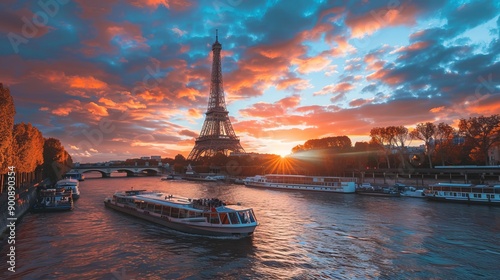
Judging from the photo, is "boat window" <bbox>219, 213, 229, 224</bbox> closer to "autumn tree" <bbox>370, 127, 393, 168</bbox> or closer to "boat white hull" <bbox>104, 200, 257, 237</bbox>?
"boat white hull" <bbox>104, 200, 257, 237</bbox>

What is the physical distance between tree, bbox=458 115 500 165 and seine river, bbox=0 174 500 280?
35.6 metres

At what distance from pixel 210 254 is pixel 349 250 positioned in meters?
9.77

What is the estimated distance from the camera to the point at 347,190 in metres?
59.1

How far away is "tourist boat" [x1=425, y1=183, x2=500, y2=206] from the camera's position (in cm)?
4225

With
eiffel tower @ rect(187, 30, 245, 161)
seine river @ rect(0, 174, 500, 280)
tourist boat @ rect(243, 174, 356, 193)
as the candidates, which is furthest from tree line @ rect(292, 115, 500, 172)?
eiffel tower @ rect(187, 30, 245, 161)

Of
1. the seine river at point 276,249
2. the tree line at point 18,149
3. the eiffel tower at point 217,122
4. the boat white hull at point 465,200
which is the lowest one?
the seine river at point 276,249

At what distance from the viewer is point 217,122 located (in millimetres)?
136625

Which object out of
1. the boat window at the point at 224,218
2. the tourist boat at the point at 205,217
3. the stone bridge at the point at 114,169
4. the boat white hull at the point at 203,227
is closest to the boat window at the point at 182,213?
the tourist boat at the point at 205,217

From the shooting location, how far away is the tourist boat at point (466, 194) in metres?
42.2

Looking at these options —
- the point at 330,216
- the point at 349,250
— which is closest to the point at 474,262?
the point at 349,250

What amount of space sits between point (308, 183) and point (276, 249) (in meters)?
45.2

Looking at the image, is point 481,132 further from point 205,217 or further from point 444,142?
point 205,217

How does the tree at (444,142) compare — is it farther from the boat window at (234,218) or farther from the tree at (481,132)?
the boat window at (234,218)

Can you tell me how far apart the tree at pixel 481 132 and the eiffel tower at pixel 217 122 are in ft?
288
